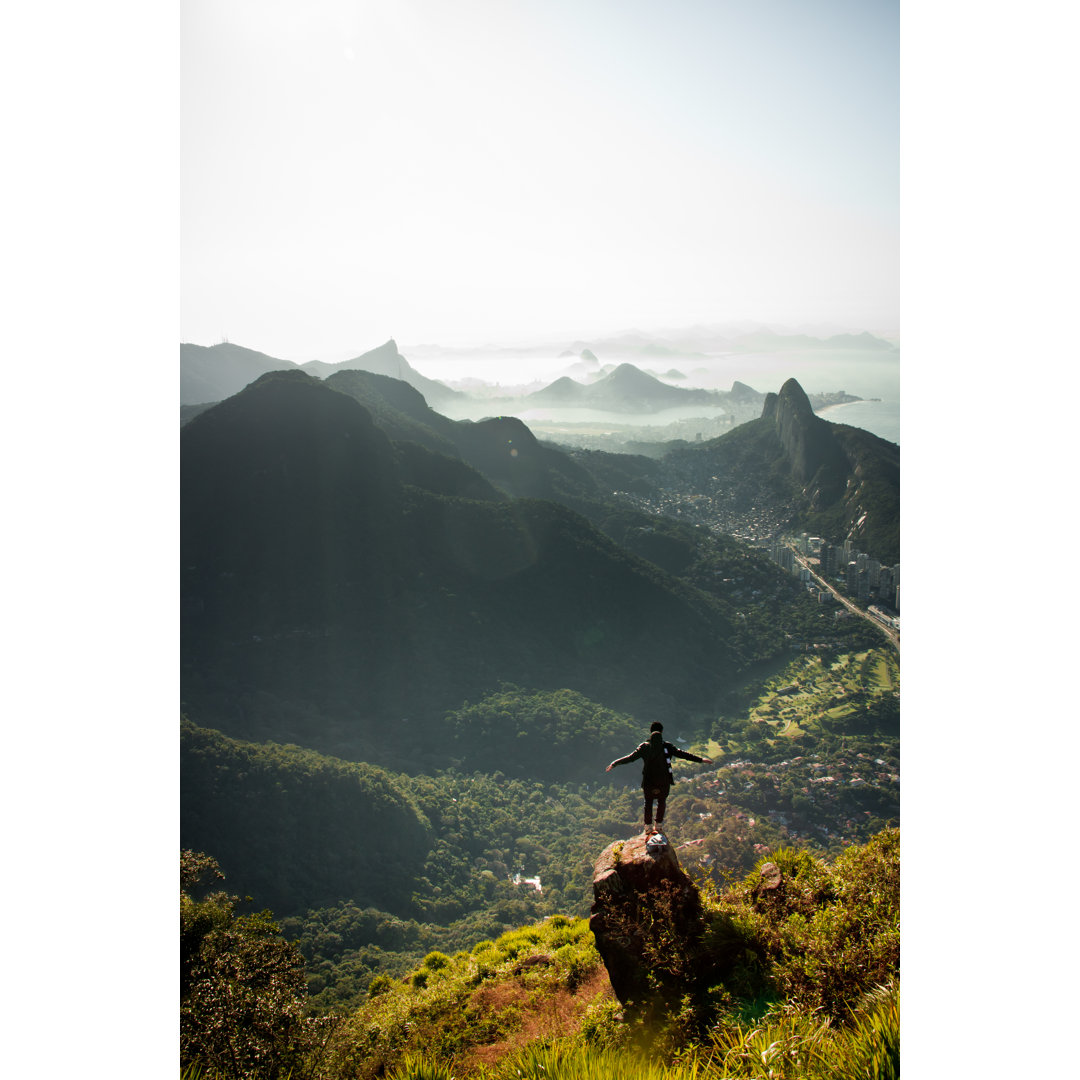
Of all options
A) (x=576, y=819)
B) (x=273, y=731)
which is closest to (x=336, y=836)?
(x=273, y=731)

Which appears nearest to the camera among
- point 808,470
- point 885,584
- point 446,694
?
point 446,694

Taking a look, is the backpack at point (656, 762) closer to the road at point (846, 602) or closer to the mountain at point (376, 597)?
the mountain at point (376, 597)

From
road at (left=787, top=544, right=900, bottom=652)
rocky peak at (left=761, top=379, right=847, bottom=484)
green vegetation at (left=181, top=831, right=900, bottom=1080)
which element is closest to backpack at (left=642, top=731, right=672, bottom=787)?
green vegetation at (left=181, top=831, right=900, bottom=1080)

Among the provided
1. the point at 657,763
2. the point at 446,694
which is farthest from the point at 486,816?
the point at 657,763

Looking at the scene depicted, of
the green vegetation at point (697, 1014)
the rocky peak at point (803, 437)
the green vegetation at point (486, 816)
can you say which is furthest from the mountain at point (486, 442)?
the green vegetation at point (697, 1014)

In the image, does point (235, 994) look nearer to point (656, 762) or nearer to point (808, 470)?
point (656, 762)
